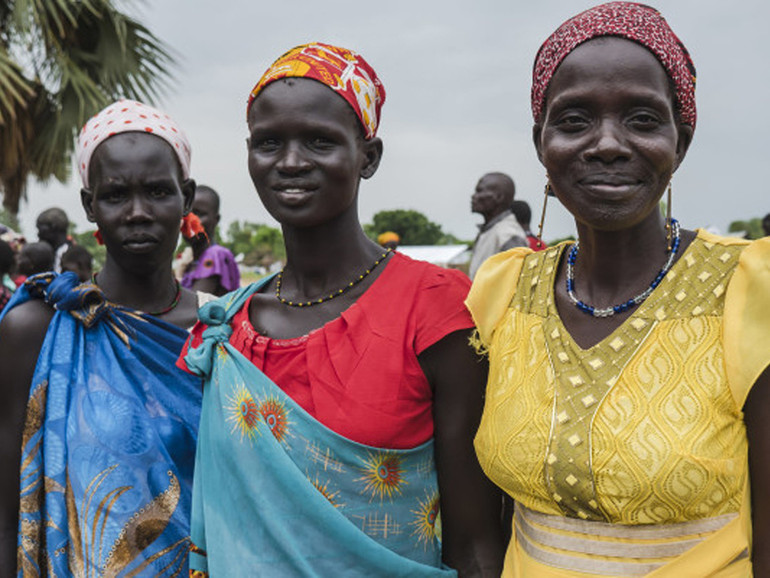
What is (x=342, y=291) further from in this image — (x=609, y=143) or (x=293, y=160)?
(x=609, y=143)

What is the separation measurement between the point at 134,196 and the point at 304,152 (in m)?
0.67

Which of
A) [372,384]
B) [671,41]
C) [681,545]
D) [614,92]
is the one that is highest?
[671,41]

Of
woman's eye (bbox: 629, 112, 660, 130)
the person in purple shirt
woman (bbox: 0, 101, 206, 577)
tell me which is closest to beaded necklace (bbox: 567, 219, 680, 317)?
woman's eye (bbox: 629, 112, 660, 130)

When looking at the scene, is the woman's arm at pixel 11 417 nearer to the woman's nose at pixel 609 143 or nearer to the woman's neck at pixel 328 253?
the woman's neck at pixel 328 253

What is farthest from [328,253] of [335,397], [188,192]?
[188,192]

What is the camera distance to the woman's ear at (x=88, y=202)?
7.79 ft

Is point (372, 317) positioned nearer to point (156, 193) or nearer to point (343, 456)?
point (343, 456)

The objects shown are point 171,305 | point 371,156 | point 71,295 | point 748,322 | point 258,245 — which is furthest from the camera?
point 258,245

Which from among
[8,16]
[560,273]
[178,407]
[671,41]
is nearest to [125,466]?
[178,407]

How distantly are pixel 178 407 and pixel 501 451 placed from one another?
3.22 ft

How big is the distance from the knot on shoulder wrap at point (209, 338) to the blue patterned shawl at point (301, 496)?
0.28 ft

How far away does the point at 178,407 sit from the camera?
2.24 metres

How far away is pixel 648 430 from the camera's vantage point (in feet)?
4.97

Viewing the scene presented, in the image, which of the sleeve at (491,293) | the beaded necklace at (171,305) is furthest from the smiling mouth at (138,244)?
the sleeve at (491,293)
